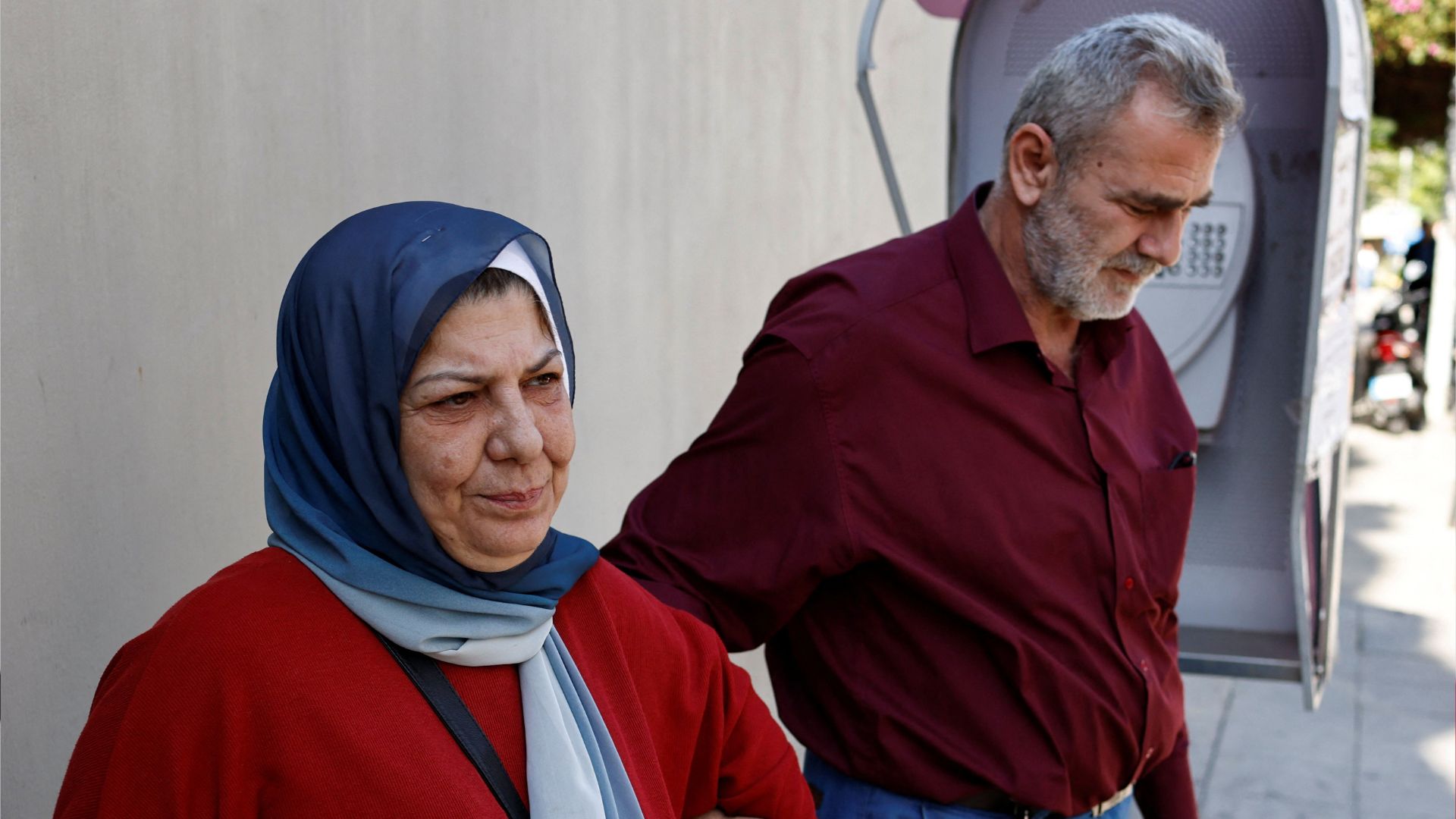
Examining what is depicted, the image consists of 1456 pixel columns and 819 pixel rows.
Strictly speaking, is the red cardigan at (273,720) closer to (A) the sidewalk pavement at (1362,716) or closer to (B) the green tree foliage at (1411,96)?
(A) the sidewalk pavement at (1362,716)

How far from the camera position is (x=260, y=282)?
203 centimetres

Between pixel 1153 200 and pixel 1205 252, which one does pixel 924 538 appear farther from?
pixel 1205 252

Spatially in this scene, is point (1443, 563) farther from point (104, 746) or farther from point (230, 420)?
point (104, 746)

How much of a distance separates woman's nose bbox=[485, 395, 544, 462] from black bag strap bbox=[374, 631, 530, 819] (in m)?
0.21

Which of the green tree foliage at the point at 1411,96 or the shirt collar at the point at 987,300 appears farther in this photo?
the green tree foliage at the point at 1411,96

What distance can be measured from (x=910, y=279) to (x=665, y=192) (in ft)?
5.02

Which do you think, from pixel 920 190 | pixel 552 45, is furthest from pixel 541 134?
pixel 920 190

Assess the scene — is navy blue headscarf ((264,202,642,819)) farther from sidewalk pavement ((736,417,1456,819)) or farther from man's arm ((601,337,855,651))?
sidewalk pavement ((736,417,1456,819))

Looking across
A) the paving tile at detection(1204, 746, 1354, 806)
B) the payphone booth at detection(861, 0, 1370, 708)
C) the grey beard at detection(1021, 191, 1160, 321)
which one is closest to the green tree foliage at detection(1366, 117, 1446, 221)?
the paving tile at detection(1204, 746, 1354, 806)

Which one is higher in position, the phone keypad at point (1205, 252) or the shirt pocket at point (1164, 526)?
the phone keypad at point (1205, 252)

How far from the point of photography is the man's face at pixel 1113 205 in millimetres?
2139

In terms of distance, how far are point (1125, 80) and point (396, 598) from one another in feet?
4.48

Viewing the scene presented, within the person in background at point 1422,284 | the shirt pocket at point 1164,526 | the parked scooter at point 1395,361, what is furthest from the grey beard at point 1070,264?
the person in background at point 1422,284

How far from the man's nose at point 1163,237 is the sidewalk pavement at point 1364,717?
3.39 meters
